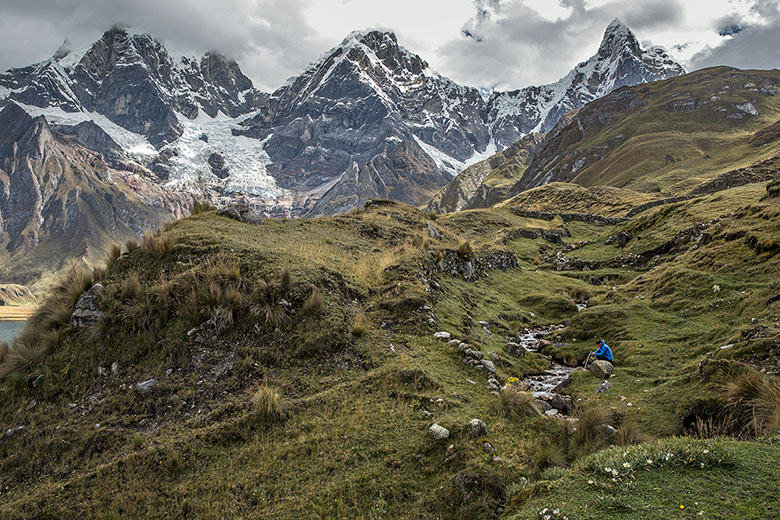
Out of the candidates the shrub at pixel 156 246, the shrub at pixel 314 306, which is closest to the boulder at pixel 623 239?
the shrub at pixel 314 306

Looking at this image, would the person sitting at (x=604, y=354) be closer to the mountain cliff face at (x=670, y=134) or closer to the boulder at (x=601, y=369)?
the boulder at (x=601, y=369)

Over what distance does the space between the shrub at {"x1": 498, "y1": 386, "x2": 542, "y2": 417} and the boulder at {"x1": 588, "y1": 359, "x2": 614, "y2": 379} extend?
4.34m

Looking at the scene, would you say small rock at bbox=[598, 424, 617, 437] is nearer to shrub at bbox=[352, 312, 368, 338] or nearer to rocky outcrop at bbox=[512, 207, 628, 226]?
shrub at bbox=[352, 312, 368, 338]

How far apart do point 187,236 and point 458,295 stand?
1292 centimetres

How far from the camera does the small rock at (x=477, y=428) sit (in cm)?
776

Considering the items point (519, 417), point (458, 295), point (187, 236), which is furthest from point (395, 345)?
point (187, 236)

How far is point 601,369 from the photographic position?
39.3 ft

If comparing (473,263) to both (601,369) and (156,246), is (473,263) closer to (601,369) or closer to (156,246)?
(601,369)

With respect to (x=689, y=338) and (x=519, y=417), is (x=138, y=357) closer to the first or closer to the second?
(x=519, y=417)

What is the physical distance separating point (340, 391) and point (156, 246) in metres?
9.73

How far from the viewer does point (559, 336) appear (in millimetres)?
16578

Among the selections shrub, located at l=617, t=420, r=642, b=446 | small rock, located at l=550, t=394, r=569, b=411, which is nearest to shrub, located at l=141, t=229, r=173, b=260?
small rock, located at l=550, t=394, r=569, b=411

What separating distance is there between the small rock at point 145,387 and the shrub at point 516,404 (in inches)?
369

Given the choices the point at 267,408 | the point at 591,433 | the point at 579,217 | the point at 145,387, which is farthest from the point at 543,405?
the point at 579,217
